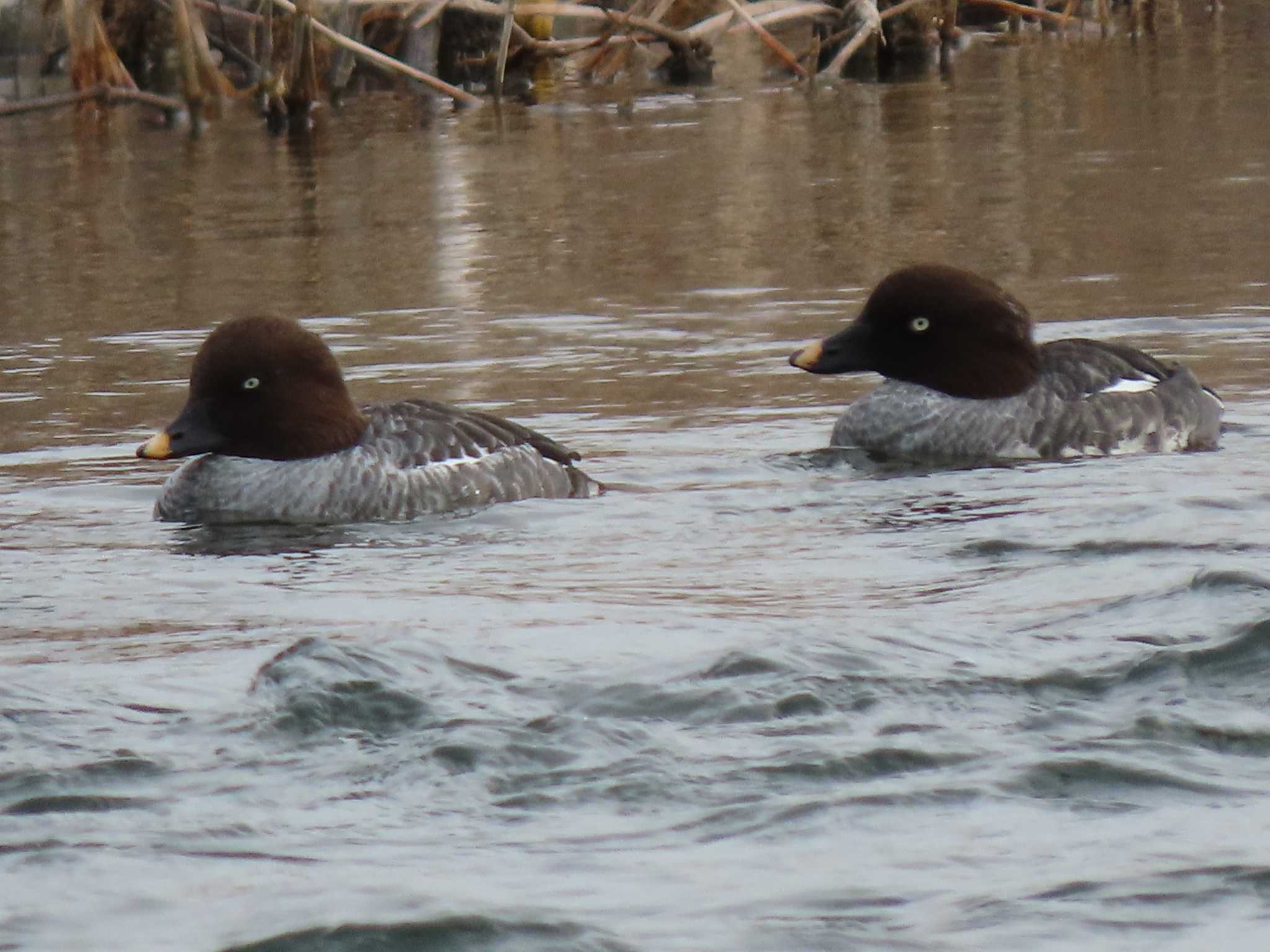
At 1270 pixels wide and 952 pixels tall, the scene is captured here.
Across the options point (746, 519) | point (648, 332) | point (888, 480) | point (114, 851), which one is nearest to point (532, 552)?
point (746, 519)

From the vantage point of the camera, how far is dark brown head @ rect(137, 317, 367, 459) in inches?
356

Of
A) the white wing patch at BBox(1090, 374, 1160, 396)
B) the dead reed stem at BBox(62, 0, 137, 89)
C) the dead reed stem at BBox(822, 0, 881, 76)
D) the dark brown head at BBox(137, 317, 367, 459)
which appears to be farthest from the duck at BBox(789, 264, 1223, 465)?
the dead reed stem at BBox(822, 0, 881, 76)

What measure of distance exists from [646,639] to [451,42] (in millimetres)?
20335

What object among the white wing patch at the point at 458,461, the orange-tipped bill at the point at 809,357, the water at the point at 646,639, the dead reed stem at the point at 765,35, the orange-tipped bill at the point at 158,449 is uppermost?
the dead reed stem at the point at 765,35

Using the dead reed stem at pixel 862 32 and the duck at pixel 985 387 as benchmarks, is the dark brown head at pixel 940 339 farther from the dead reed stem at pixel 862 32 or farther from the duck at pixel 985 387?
the dead reed stem at pixel 862 32

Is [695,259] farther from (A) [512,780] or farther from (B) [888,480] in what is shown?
(A) [512,780]

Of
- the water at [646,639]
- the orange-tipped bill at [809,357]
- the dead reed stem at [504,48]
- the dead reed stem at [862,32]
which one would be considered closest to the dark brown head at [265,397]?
the water at [646,639]

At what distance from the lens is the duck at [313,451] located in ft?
29.3

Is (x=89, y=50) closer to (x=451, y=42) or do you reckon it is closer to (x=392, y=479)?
(x=451, y=42)

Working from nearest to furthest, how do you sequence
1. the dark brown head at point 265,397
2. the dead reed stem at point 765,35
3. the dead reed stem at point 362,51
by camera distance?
the dark brown head at point 265,397, the dead reed stem at point 362,51, the dead reed stem at point 765,35

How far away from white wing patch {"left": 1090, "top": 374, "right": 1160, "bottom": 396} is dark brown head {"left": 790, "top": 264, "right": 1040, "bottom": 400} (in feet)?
1.25

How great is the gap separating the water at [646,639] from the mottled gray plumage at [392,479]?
0.18 meters

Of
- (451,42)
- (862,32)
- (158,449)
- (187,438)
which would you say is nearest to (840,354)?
(187,438)

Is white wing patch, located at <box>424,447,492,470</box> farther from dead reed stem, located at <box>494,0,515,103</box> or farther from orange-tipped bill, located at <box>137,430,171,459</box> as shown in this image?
dead reed stem, located at <box>494,0,515,103</box>
